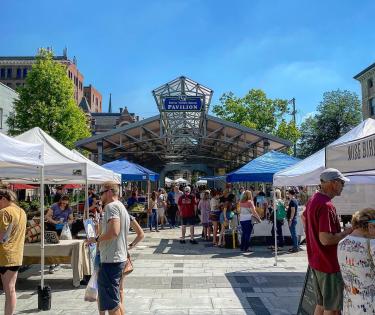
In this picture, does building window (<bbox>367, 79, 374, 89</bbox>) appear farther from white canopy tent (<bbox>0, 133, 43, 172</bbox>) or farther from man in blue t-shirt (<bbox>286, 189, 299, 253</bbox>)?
white canopy tent (<bbox>0, 133, 43, 172</bbox>)

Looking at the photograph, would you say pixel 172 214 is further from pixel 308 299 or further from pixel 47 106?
pixel 47 106

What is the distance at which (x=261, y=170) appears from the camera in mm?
13727

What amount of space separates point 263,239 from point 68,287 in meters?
7.69

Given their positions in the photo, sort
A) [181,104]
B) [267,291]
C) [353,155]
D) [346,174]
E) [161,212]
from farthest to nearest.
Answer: [161,212] < [181,104] < [267,291] < [346,174] < [353,155]

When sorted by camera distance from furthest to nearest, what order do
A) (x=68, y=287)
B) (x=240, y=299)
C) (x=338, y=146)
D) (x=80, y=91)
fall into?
1. (x=80, y=91)
2. (x=68, y=287)
3. (x=240, y=299)
4. (x=338, y=146)

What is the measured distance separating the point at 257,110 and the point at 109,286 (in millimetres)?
42734

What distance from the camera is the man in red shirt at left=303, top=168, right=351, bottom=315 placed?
162 inches

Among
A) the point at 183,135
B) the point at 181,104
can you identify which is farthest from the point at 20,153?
the point at 183,135

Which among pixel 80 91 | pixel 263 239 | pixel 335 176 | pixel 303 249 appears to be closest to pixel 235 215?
pixel 263 239

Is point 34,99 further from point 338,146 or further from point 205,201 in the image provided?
point 338,146

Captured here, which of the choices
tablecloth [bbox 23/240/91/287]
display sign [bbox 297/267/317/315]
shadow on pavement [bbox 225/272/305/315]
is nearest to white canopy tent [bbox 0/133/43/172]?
tablecloth [bbox 23/240/91/287]

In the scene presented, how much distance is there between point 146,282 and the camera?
8.45 m

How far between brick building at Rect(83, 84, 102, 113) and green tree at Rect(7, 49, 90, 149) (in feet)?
246

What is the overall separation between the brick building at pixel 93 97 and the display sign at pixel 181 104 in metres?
93.1
